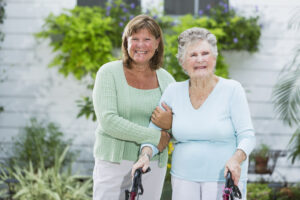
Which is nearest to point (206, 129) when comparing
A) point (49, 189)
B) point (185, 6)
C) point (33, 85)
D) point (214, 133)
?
point (214, 133)

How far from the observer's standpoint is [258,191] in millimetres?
4840

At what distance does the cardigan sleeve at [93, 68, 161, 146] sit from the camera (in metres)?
2.31

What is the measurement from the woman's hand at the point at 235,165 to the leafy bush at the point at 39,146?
3244mm

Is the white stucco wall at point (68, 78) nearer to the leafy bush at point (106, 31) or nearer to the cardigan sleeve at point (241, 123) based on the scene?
the leafy bush at point (106, 31)

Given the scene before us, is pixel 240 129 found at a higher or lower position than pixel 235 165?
higher

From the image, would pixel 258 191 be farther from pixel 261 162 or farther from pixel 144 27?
pixel 144 27

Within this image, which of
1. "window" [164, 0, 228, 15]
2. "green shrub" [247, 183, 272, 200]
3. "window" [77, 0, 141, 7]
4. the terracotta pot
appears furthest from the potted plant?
"window" [77, 0, 141, 7]

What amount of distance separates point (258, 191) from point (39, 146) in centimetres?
249

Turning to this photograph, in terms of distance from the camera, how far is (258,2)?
524 cm

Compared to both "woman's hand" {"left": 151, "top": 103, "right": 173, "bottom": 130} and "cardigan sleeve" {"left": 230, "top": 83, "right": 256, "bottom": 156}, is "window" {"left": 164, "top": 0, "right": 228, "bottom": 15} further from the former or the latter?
"cardigan sleeve" {"left": 230, "top": 83, "right": 256, "bottom": 156}

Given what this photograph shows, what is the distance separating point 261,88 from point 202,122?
11.2 ft

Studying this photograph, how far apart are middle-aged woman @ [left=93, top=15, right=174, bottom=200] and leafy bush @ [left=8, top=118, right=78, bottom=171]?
255cm

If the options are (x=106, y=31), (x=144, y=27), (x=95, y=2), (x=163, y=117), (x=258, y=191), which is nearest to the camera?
(x=163, y=117)

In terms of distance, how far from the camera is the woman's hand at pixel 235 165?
194 cm
